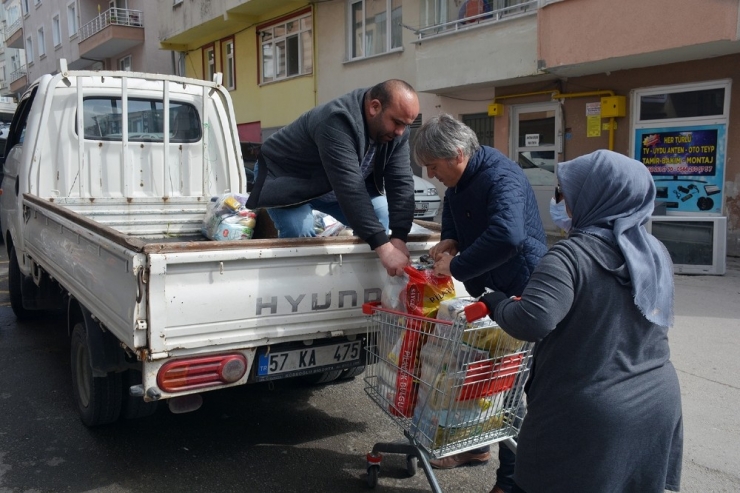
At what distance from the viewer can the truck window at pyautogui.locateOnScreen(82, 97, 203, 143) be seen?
18.0 ft

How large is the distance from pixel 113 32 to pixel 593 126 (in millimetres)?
21137

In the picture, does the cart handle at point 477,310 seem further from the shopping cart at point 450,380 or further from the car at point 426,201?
the car at point 426,201

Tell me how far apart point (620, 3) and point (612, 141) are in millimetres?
2550

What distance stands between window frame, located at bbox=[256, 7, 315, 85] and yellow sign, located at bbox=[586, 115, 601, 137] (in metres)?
8.92

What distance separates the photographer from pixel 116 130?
5.56m

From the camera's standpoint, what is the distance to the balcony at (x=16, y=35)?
40.5m

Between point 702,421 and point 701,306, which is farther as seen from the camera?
point 701,306

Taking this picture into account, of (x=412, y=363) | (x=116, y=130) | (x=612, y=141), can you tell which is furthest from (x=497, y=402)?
(x=612, y=141)

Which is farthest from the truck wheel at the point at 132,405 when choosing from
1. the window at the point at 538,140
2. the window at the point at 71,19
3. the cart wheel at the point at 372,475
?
the window at the point at 71,19

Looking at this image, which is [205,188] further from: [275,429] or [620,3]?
[620,3]

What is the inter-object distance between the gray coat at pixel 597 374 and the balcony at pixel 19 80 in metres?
44.4

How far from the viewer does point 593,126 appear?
37.2 ft

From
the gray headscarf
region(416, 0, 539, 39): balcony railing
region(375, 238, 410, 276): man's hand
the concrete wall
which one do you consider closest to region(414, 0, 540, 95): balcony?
region(416, 0, 539, 39): balcony railing

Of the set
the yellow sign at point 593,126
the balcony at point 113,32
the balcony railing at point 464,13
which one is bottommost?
the yellow sign at point 593,126
